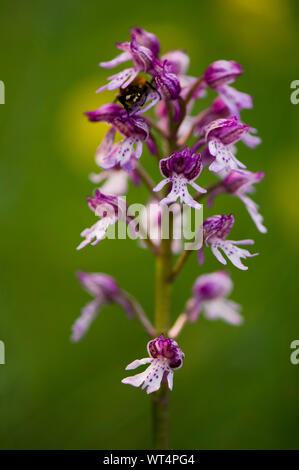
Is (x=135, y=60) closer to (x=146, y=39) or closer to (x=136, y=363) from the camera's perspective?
(x=146, y=39)

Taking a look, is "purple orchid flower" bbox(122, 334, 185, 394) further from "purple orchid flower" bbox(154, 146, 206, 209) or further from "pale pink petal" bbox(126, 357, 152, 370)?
"purple orchid flower" bbox(154, 146, 206, 209)

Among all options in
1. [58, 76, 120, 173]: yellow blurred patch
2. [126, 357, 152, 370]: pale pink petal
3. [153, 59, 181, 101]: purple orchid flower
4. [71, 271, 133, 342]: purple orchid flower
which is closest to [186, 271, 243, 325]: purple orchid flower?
[71, 271, 133, 342]: purple orchid flower

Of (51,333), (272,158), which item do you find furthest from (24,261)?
(272,158)

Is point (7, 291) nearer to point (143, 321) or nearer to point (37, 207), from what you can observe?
point (37, 207)

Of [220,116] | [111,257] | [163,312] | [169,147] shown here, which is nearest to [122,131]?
[169,147]

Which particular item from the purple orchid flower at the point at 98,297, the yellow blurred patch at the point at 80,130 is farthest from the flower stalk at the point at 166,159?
the yellow blurred patch at the point at 80,130

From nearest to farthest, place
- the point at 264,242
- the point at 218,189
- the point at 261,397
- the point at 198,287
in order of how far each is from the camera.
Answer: the point at 218,189
the point at 198,287
the point at 261,397
the point at 264,242
